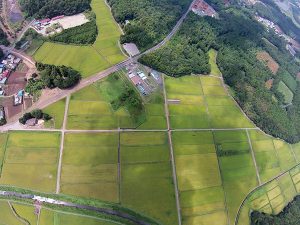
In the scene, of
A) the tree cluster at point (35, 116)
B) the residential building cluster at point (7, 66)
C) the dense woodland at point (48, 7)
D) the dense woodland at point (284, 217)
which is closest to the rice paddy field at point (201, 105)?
the dense woodland at point (284, 217)

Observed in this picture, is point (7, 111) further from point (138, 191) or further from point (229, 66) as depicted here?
point (229, 66)

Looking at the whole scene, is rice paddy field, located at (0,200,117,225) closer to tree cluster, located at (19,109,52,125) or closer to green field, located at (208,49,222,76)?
tree cluster, located at (19,109,52,125)

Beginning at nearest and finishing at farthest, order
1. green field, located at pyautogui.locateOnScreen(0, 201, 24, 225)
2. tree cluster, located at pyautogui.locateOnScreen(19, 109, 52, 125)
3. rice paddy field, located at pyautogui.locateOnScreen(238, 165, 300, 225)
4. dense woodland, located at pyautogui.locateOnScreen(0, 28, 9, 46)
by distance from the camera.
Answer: green field, located at pyautogui.locateOnScreen(0, 201, 24, 225) < tree cluster, located at pyautogui.locateOnScreen(19, 109, 52, 125) < rice paddy field, located at pyautogui.locateOnScreen(238, 165, 300, 225) < dense woodland, located at pyautogui.locateOnScreen(0, 28, 9, 46)

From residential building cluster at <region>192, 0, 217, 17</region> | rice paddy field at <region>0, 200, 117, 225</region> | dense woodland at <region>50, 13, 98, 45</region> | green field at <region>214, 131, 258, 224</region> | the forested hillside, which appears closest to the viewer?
rice paddy field at <region>0, 200, 117, 225</region>

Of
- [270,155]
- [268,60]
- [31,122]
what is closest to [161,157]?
[31,122]

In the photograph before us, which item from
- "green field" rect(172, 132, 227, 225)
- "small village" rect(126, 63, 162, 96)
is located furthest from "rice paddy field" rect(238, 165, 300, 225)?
"small village" rect(126, 63, 162, 96)

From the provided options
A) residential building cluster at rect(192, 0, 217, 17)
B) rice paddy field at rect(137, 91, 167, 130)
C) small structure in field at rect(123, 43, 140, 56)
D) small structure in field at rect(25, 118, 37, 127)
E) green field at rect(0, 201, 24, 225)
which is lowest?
green field at rect(0, 201, 24, 225)

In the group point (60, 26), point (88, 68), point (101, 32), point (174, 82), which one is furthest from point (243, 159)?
point (60, 26)
